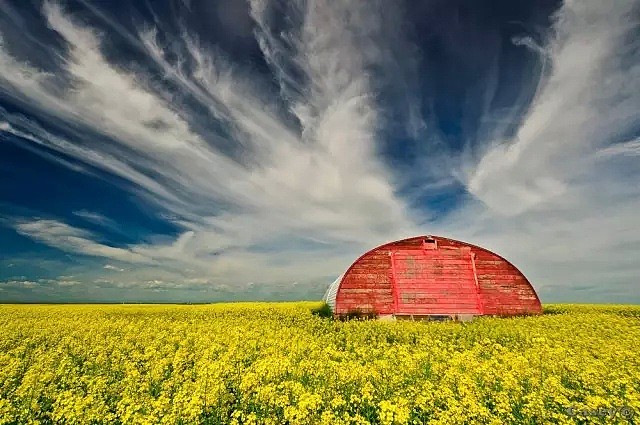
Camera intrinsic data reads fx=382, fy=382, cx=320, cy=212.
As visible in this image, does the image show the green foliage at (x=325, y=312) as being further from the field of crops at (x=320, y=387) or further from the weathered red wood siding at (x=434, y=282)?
the field of crops at (x=320, y=387)

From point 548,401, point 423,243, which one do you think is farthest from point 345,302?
point 548,401

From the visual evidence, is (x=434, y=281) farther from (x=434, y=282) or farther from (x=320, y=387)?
(x=320, y=387)

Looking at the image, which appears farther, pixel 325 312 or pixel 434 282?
pixel 325 312

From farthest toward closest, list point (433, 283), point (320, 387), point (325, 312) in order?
point (325, 312), point (433, 283), point (320, 387)

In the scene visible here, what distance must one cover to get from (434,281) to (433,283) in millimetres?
186

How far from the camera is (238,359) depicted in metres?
10.4

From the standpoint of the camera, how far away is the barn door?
27750 millimetres

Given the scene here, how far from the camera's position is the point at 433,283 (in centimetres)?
2872

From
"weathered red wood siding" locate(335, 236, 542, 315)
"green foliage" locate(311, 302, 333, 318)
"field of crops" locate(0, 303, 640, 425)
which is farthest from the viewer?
"green foliage" locate(311, 302, 333, 318)

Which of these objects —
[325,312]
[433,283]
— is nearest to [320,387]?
[433,283]

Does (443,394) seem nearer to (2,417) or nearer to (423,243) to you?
(2,417)

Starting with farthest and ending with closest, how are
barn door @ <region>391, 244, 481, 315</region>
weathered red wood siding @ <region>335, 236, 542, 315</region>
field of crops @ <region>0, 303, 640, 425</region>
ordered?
1. weathered red wood siding @ <region>335, 236, 542, 315</region>
2. barn door @ <region>391, 244, 481, 315</region>
3. field of crops @ <region>0, 303, 640, 425</region>

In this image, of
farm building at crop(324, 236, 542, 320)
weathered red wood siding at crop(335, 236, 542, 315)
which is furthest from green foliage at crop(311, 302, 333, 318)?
weathered red wood siding at crop(335, 236, 542, 315)

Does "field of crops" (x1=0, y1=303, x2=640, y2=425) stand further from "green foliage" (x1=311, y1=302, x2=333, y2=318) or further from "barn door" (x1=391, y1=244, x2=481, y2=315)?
"green foliage" (x1=311, y1=302, x2=333, y2=318)
